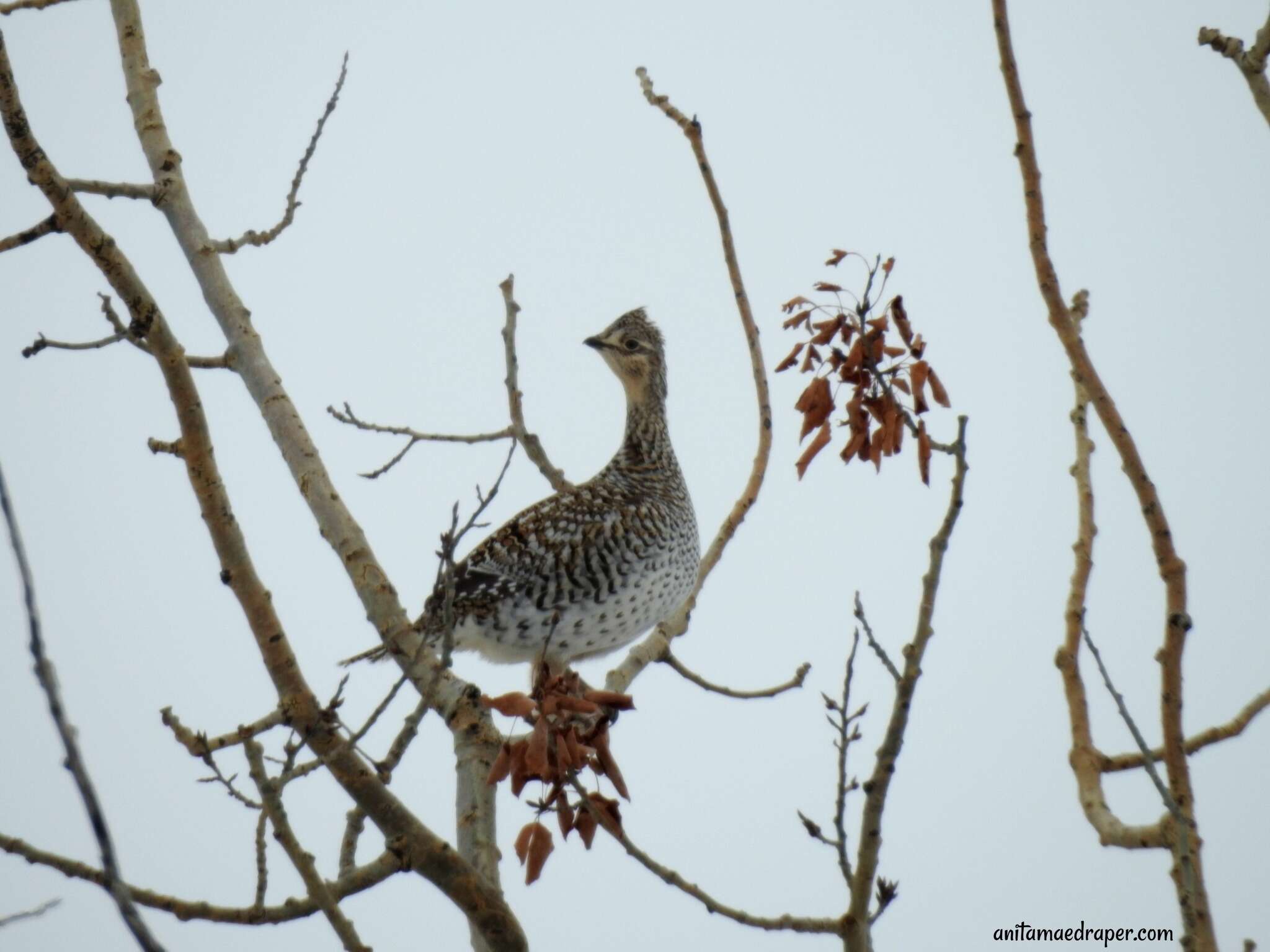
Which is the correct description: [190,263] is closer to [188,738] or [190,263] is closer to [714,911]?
[188,738]

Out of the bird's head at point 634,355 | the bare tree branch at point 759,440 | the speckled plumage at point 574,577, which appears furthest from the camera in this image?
the bird's head at point 634,355

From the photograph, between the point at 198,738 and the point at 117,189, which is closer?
the point at 198,738

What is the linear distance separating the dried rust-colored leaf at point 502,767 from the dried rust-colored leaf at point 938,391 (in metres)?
1.48

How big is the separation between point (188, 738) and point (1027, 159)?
6.96 ft

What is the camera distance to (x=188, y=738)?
321cm

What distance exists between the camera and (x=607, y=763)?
3.78 meters

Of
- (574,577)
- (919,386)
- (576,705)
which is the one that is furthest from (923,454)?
(574,577)

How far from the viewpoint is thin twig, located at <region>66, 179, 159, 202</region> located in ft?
14.1

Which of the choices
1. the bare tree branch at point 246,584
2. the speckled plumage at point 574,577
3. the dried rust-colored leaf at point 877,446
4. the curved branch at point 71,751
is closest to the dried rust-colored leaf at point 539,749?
the bare tree branch at point 246,584

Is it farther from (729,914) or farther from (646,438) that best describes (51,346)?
(646,438)

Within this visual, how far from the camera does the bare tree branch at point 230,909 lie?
9.76 feet

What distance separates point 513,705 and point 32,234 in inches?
64.1

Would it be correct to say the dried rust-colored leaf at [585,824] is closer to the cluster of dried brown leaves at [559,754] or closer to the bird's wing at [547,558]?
the cluster of dried brown leaves at [559,754]

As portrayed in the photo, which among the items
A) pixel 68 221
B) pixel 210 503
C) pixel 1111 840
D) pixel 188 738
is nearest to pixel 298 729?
pixel 188 738
